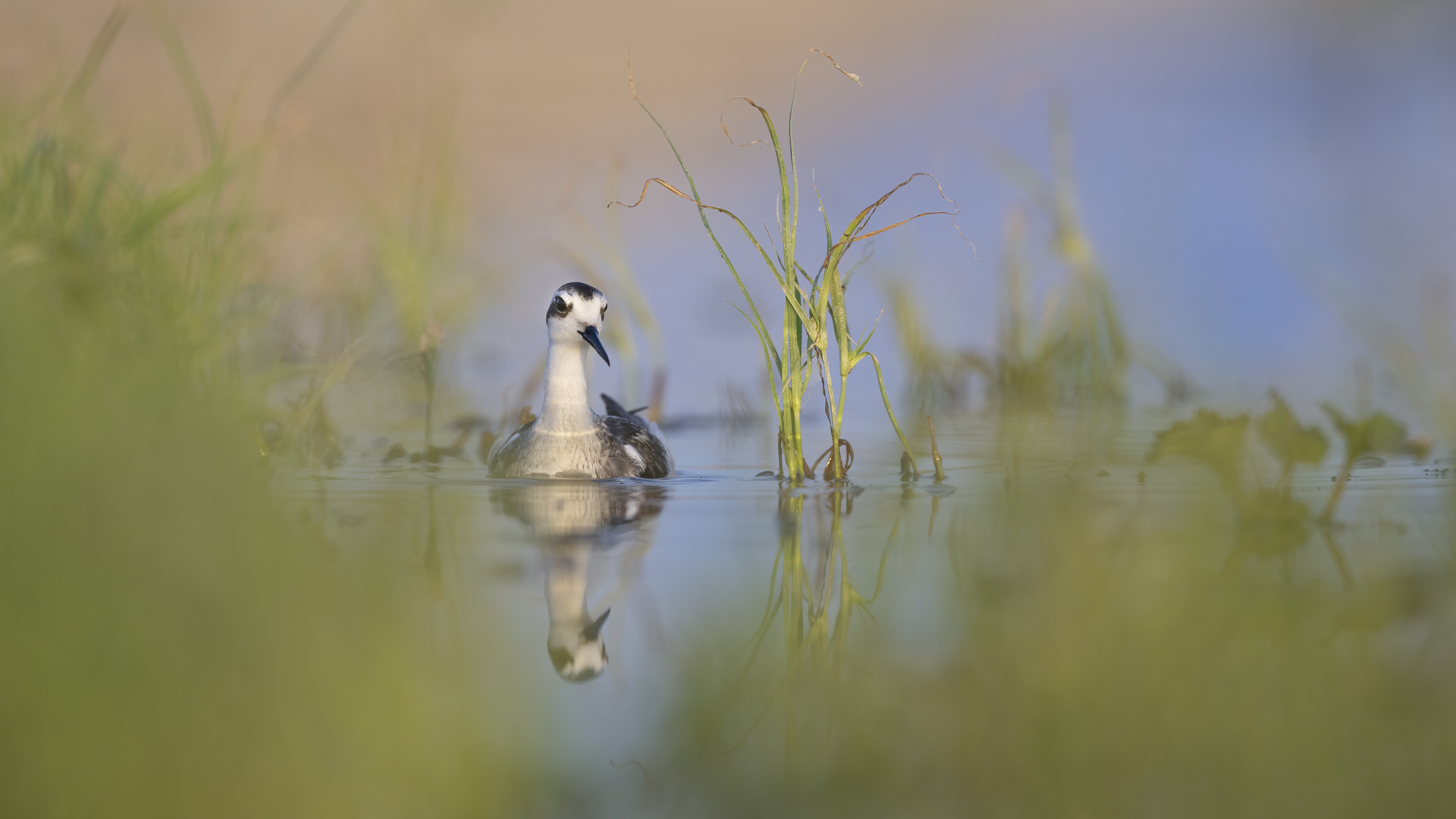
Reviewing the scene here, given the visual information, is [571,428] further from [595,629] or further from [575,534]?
[595,629]

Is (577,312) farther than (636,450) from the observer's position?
No

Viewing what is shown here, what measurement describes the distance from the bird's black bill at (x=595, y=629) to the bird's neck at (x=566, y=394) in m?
3.43

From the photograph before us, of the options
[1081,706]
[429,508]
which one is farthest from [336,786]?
[429,508]

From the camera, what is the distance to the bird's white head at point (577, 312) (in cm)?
708

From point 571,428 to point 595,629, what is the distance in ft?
11.7

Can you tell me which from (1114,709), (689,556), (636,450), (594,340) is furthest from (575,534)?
(1114,709)

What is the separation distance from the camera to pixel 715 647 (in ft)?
10.9

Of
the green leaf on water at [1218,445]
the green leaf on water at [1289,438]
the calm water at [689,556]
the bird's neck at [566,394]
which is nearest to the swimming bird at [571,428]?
the bird's neck at [566,394]

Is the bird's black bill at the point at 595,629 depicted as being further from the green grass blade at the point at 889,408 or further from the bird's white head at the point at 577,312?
the bird's white head at the point at 577,312

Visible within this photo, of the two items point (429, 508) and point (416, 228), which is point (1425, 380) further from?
point (416, 228)

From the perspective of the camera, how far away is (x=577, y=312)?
7.10 m

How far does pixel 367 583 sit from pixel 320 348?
7243mm

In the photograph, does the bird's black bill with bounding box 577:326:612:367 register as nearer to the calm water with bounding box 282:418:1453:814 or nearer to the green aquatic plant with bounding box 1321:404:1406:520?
the calm water with bounding box 282:418:1453:814

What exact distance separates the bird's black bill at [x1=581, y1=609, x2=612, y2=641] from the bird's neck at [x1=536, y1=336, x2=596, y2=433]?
11.2ft
